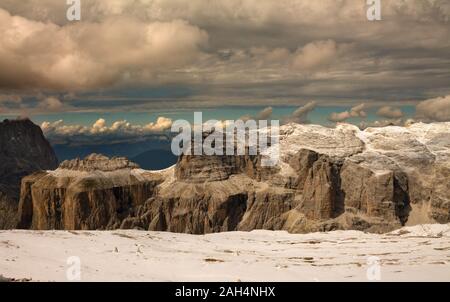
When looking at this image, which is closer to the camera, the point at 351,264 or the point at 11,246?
the point at 11,246

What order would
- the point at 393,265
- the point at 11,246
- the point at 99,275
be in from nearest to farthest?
the point at 99,275, the point at 11,246, the point at 393,265

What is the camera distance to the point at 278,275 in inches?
1352

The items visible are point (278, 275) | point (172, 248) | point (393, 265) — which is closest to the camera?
point (278, 275)

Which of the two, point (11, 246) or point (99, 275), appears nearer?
point (99, 275)
